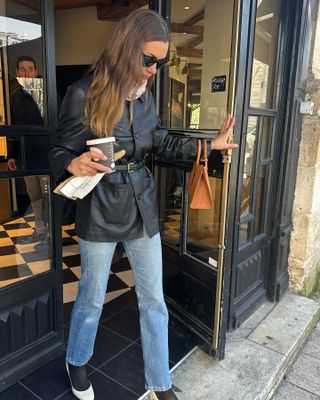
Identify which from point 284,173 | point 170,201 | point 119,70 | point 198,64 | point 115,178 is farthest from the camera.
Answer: point 284,173

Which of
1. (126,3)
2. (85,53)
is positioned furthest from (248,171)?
(85,53)

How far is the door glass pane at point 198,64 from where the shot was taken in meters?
2.12

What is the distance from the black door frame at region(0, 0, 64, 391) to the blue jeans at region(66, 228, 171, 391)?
324 millimetres

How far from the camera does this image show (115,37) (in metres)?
1.40

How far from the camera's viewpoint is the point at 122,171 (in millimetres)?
1513

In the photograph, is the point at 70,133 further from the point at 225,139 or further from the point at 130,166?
the point at 225,139

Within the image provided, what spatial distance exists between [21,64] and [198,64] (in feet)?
3.39

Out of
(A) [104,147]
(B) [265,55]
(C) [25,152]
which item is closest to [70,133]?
(A) [104,147]

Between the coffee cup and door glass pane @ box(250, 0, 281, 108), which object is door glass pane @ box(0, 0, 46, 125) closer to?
the coffee cup

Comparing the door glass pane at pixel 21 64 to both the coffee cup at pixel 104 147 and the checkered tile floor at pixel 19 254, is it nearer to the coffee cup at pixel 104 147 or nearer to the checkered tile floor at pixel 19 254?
the checkered tile floor at pixel 19 254

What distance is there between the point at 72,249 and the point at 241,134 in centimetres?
234

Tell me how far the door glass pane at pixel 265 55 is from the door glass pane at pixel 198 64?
8.9 inches

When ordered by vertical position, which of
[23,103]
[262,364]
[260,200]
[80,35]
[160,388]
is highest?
[80,35]

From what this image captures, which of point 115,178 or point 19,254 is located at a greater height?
point 115,178
